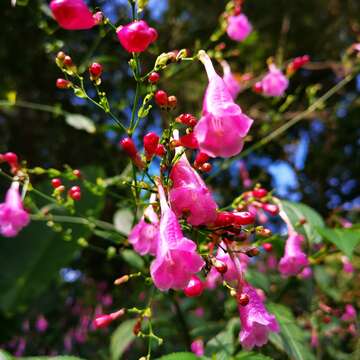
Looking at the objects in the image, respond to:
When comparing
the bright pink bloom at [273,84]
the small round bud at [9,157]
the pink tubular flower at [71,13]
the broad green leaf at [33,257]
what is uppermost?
the bright pink bloom at [273,84]

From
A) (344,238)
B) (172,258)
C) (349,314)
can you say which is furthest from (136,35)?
(349,314)

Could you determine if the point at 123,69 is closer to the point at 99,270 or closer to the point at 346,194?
the point at 99,270

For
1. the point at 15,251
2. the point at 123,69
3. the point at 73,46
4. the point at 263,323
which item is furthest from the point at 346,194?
the point at 263,323

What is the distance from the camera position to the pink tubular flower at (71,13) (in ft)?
3.23

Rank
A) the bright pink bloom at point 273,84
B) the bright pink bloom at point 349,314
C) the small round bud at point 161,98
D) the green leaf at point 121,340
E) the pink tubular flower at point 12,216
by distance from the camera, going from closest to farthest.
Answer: the small round bud at point 161,98 < the pink tubular flower at point 12,216 < the green leaf at point 121,340 < the bright pink bloom at point 273,84 < the bright pink bloom at point 349,314

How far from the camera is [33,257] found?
2.82 metres

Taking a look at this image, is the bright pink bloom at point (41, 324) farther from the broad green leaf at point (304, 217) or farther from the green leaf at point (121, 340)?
the broad green leaf at point (304, 217)

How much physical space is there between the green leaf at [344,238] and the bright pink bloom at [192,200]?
488 mm

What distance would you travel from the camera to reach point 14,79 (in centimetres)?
377

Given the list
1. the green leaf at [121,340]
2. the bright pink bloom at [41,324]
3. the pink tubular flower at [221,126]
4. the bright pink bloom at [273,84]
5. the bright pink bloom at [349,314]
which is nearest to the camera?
the pink tubular flower at [221,126]

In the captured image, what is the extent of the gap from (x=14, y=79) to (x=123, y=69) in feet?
2.93

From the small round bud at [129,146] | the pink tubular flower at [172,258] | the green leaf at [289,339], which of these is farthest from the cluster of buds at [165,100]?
the green leaf at [289,339]

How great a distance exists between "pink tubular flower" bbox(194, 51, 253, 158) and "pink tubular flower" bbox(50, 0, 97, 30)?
360 millimetres

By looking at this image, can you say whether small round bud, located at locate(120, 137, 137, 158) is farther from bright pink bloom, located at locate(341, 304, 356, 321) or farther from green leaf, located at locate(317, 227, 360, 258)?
bright pink bloom, located at locate(341, 304, 356, 321)
